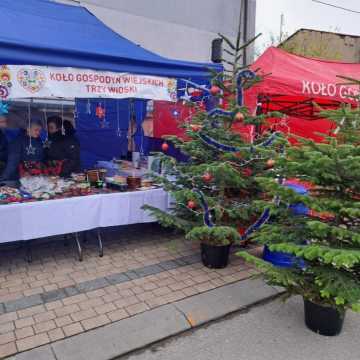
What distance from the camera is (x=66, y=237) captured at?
15.5 ft

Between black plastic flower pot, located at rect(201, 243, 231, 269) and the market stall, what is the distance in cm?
100

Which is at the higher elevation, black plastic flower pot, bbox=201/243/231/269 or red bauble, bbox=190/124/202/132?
red bauble, bbox=190/124/202/132

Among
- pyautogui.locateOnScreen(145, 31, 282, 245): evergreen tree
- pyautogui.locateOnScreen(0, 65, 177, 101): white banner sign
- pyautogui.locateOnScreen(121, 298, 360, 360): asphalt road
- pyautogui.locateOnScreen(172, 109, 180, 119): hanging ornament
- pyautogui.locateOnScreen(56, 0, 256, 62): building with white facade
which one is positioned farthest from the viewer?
pyautogui.locateOnScreen(56, 0, 256, 62): building with white facade

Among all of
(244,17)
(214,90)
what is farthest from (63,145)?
(244,17)

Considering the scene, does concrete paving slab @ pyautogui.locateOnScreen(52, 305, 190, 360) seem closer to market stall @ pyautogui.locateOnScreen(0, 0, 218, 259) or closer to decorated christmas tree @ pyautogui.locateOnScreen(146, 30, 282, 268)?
decorated christmas tree @ pyautogui.locateOnScreen(146, 30, 282, 268)

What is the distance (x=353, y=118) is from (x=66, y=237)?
12.1 feet

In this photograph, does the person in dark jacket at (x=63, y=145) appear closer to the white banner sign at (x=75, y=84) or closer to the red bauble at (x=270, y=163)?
the white banner sign at (x=75, y=84)

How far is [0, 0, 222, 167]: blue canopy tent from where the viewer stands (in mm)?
3578

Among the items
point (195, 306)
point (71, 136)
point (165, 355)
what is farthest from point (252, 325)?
point (71, 136)

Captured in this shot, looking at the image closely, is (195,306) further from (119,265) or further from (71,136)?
(71,136)

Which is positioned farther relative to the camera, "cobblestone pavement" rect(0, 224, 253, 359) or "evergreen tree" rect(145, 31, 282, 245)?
"evergreen tree" rect(145, 31, 282, 245)

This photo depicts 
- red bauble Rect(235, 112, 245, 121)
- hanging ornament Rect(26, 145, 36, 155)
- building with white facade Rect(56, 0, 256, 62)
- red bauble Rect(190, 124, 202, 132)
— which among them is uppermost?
building with white facade Rect(56, 0, 256, 62)

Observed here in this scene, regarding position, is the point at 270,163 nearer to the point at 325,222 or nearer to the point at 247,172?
the point at 247,172

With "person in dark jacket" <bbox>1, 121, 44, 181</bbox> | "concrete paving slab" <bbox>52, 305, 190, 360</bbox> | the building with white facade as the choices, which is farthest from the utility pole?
"concrete paving slab" <bbox>52, 305, 190, 360</bbox>
